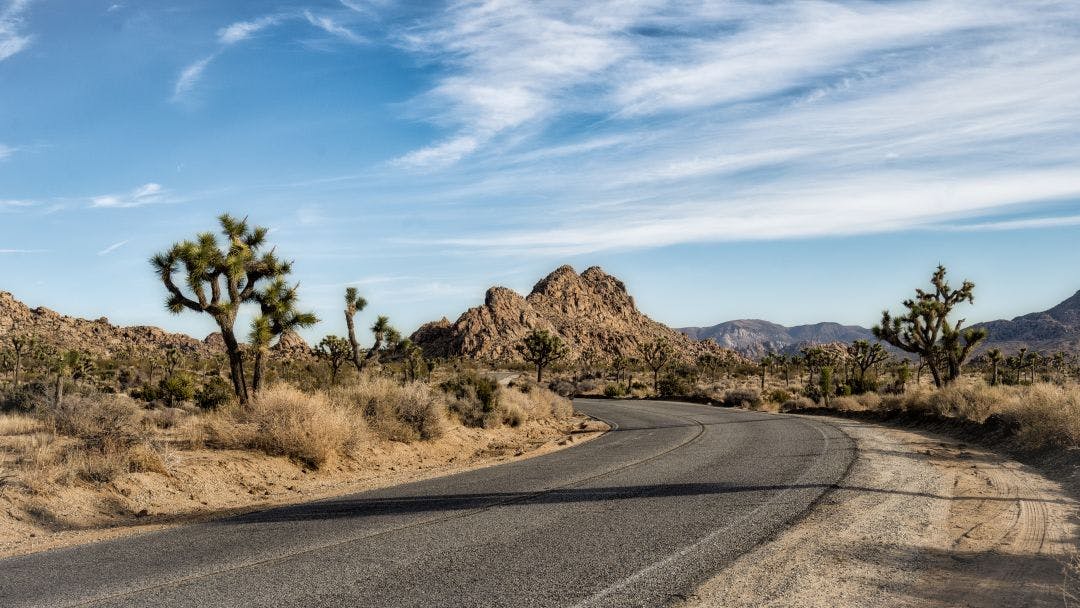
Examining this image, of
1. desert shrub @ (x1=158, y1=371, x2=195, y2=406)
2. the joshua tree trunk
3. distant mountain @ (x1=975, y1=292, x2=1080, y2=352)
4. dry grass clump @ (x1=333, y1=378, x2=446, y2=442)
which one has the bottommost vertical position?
distant mountain @ (x1=975, y1=292, x2=1080, y2=352)

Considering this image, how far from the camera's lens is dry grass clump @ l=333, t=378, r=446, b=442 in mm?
17469

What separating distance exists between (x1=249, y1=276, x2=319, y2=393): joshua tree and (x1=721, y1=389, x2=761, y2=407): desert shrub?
26.3 m

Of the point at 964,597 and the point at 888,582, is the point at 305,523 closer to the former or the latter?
the point at 888,582

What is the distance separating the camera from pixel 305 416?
1442cm

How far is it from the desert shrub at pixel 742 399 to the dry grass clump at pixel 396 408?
2341cm

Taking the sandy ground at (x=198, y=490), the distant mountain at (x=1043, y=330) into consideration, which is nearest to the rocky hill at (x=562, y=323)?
the distant mountain at (x=1043, y=330)

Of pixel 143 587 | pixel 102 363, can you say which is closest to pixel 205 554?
pixel 143 587

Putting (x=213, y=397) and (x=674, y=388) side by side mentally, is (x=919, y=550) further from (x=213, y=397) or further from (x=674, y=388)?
(x=674, y=388)

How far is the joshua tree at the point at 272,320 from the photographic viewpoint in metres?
17.8

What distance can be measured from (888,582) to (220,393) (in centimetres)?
2251

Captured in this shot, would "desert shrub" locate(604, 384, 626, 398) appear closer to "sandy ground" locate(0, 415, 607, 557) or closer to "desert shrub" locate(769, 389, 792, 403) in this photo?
"desert shrub" locate(769, 389, 792, 403)

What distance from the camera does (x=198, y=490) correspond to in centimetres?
1154

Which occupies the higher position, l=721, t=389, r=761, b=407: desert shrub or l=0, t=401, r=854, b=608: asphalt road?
l=0, t=401, r=854, b=608: asphalt road

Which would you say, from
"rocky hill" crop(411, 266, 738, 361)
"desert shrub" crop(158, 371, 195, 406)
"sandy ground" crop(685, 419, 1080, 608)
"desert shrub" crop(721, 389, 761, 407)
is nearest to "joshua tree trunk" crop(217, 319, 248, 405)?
"desert shrub" crop(158, 371, 195, 406)
